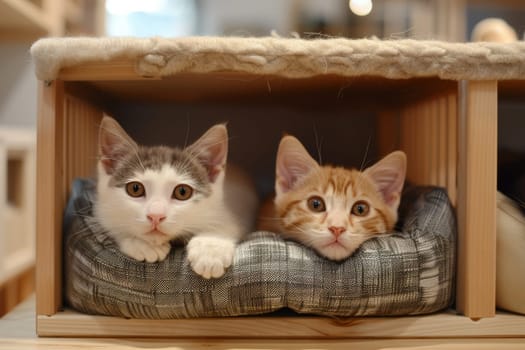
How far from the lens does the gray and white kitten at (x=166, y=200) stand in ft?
3.06

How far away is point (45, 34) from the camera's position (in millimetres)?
1726

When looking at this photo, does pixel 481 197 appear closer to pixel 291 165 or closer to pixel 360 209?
pixel 360 209

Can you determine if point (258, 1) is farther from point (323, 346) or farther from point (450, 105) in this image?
point (323, 346)

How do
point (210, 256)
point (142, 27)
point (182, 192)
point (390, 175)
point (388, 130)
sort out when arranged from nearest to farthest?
point (210, 256) < point (182, 192) < point (390, 175) < point (388, 130) < point (142, 27)

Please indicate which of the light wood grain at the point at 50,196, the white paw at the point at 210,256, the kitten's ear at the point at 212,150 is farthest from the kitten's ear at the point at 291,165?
the light wood grain at the point at 50,196

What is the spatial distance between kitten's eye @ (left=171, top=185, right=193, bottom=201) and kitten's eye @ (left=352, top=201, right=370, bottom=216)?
35cm

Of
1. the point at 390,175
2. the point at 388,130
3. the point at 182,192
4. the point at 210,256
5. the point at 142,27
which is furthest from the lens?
the point at 142,27

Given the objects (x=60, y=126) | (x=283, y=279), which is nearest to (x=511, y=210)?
(x=283, y=279)

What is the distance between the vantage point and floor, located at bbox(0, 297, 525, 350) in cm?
92

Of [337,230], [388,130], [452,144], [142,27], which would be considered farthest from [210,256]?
[142,27]

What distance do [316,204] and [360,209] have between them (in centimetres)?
10

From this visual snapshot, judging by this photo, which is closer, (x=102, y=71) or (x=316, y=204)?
(x=102, y=71)

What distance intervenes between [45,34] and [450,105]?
138 cm

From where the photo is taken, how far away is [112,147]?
1.05m
